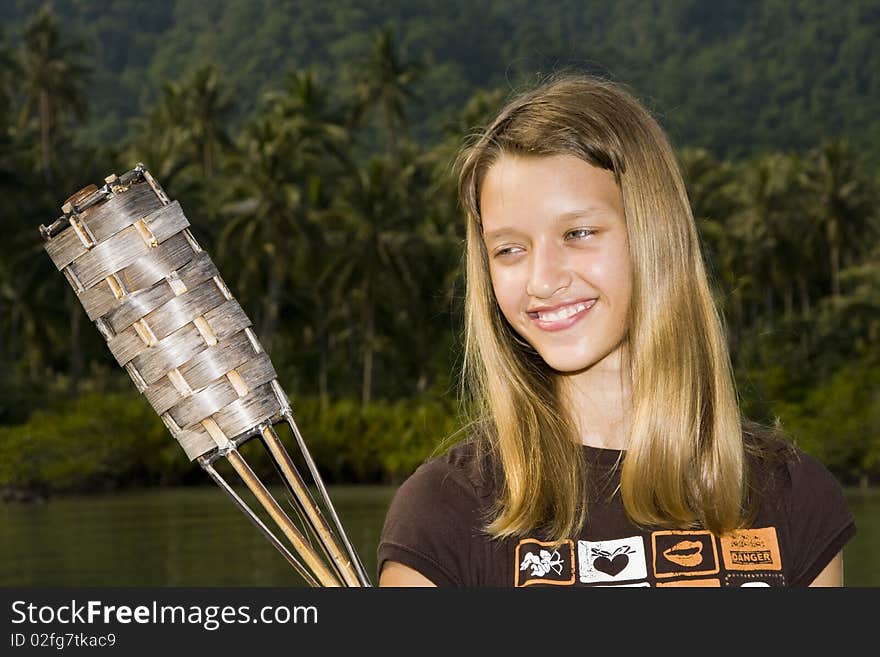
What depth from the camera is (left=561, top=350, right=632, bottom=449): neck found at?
224 cm

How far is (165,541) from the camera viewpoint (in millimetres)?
39750

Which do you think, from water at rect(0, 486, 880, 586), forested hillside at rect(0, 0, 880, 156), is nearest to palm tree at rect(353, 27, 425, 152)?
water at rect(0, 486, 880, 586)

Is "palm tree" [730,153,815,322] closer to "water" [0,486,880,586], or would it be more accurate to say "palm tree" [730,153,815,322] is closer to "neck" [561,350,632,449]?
"water" [0,486,880,586]

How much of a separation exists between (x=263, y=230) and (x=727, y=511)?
4801 cm

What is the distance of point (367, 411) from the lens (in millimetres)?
48156

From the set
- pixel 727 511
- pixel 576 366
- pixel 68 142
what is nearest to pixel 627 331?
pixel 576 366

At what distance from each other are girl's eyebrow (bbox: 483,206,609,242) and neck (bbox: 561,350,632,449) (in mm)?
275

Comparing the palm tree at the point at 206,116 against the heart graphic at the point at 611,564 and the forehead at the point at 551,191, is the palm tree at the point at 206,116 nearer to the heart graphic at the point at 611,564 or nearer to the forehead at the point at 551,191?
the forehead at the point at 551,191

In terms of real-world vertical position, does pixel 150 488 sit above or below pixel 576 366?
above

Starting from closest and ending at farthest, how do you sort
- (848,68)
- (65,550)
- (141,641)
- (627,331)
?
1. (141,641)
2. (627,331)
3. (65,550)
4. (848,68)

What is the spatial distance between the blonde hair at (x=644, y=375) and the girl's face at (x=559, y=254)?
0.03 meters

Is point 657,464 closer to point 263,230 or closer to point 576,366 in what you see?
point 576,366

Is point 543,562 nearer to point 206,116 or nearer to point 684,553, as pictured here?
point 684,553

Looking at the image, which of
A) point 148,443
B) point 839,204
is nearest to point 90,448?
point 148,443
